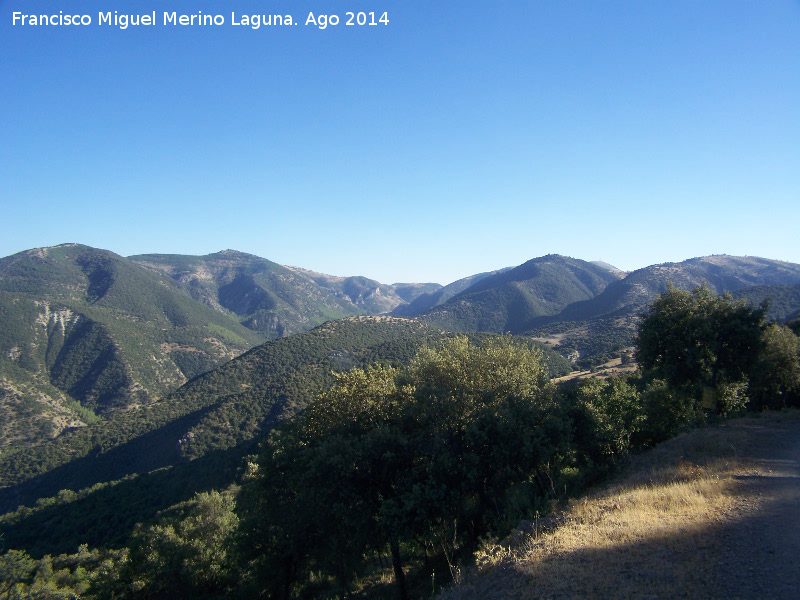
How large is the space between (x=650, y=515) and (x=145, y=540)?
34347mm

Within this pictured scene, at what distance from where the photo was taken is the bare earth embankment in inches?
290

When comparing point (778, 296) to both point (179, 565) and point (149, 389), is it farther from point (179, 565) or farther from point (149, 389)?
point (149, 389)

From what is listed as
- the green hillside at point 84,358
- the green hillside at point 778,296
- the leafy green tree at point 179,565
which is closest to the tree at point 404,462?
the leafy green tree at point 179,565

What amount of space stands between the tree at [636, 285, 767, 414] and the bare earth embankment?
31.0ft

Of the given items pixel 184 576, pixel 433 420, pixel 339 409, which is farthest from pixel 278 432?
pixel 184 576

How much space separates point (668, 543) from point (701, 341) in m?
19.1

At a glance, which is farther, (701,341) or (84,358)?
(84,358)

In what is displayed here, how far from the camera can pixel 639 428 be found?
846 inches

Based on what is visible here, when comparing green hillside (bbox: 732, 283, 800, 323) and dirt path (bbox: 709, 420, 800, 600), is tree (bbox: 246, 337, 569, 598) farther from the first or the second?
green hillside (bbox: 732, 283, 800, 323)

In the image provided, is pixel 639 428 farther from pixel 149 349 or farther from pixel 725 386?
pixel 149 349

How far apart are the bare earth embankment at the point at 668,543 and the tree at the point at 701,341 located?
944 cm

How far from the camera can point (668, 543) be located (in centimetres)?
876

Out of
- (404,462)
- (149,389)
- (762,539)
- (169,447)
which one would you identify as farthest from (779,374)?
Answer: (149,389)

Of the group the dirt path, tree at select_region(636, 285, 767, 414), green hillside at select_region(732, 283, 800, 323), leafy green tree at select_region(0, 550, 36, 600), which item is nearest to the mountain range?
green hillside at select_region(732, 283, 800, 323)
